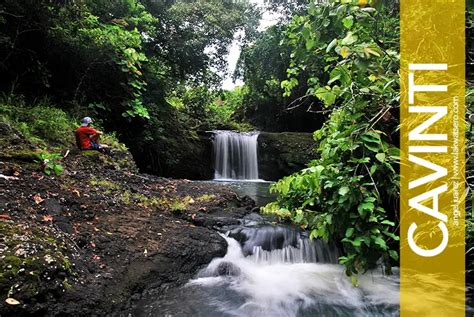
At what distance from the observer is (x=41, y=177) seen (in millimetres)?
4848

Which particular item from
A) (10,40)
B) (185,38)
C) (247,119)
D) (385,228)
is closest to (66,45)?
(10,40)

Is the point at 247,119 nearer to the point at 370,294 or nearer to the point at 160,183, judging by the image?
the point at 160,183

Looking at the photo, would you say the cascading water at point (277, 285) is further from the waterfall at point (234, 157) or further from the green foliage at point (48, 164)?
the waterfall at point (234, 157)


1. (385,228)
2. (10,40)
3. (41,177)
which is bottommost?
(385,228)

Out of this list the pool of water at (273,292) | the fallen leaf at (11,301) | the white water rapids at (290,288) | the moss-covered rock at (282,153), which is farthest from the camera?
the moss-covered rock at (282,153)

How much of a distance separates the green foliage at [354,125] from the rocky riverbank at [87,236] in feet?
6.05

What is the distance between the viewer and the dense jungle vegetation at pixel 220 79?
108 inches

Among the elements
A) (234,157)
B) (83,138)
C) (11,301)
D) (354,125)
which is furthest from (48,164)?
(234,157)

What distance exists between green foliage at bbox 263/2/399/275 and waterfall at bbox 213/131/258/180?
394 inches

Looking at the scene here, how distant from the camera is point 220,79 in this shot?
1353 centimetres

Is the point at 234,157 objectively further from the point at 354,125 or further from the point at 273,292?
the point at 354,125

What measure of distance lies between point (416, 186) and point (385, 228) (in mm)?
858

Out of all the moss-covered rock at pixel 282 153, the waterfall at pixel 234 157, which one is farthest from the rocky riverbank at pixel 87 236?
the waterfall at pixel 234 157

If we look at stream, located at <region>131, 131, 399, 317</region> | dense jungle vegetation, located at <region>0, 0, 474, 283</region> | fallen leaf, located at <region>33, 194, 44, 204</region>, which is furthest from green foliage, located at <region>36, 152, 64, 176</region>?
stream, located at <region>131, 131, 399, 317</region>
